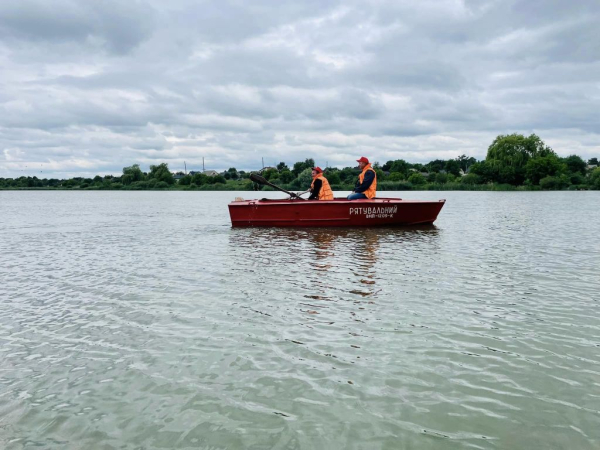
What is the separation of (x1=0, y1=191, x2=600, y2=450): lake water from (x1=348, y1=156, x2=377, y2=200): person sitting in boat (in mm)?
7973

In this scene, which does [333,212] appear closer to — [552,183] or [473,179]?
[473,179]

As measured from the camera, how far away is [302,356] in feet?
16.8

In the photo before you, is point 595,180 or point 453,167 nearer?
point 595,180

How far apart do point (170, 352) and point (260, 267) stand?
17.6 feet

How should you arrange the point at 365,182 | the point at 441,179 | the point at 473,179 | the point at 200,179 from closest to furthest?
the point at 365,182 → the point at 473,179 → the point at 441,179 → the point at 200,179

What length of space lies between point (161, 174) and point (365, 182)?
109658mm

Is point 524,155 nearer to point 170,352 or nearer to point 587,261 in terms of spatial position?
point 587,261

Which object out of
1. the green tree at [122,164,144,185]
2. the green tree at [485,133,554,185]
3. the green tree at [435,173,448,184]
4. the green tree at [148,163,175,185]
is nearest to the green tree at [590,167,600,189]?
the green tree at [485,133,554,185]

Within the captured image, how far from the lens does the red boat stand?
18172 mm

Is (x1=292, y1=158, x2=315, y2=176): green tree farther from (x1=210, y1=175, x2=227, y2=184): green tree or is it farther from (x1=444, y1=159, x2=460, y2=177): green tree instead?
(x1=444, y1=159, x2=460, y2=177): green tree

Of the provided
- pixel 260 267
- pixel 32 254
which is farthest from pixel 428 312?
pixel 32 254

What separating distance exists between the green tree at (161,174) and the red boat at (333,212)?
105m

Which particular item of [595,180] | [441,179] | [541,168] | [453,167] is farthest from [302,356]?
[453,167]

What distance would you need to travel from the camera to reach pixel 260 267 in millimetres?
10609
